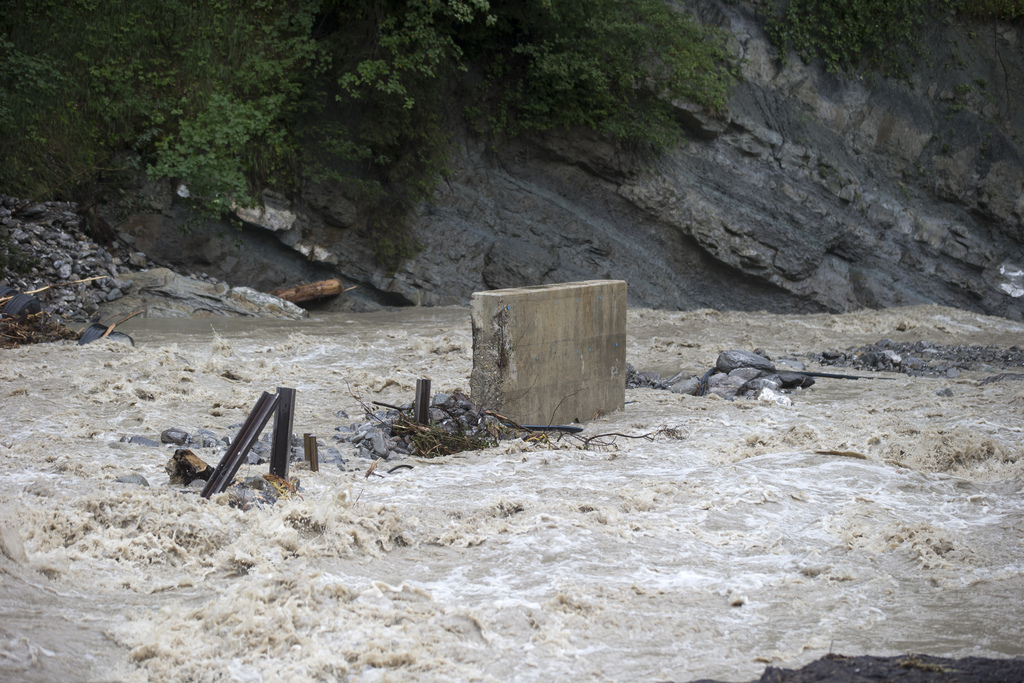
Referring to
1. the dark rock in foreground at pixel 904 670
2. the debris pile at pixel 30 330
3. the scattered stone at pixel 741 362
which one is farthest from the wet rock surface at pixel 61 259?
the dark rock in foreground at pixel 904 670

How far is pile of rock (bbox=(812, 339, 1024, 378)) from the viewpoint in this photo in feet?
28.0

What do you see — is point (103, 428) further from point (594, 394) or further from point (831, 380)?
point (831, 380)

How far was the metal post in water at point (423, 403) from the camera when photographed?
527cm

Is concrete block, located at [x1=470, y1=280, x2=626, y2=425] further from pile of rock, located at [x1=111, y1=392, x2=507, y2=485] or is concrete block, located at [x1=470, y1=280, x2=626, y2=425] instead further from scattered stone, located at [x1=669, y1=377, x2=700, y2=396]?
scattered stone, located at [x1=669, y1=377, x2=700, y2=396]

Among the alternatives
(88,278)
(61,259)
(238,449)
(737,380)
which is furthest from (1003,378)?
(61,259)

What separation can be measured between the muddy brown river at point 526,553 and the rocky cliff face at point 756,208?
799cm

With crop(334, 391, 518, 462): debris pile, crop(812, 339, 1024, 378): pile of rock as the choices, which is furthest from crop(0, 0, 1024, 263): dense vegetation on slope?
crop(334, 391, 518, 462): debris pile

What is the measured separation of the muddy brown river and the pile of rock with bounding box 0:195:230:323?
5241 millimetres

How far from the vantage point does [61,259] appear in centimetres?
1124

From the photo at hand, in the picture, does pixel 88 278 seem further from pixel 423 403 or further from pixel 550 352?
pixel 550 352

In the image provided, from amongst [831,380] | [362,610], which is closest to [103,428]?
[362,610]

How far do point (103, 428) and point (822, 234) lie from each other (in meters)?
13.5

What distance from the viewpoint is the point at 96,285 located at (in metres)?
11.1

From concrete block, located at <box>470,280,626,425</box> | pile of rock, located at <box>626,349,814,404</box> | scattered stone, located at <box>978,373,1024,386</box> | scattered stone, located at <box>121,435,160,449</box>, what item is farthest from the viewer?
scattered stone, located at <box>978,373,1024,386</box>
